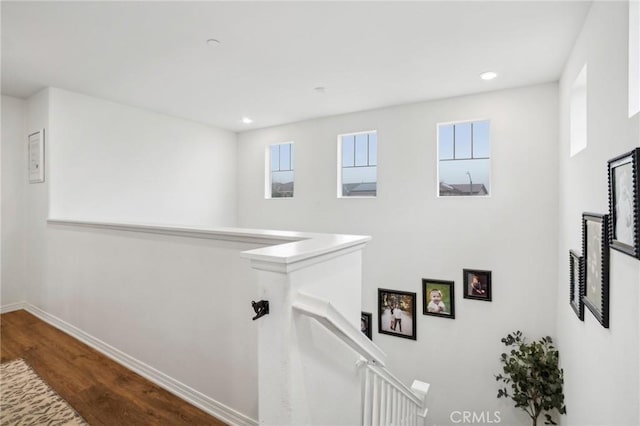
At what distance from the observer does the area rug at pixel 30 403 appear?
184 cm

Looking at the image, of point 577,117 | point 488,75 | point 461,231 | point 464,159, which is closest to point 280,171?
point 464,159

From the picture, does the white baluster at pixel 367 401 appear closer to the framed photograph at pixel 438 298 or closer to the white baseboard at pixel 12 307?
the framed photograph at pixel 438 298

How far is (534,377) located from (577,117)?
238cm

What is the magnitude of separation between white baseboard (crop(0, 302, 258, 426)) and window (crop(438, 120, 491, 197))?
10.7 feet

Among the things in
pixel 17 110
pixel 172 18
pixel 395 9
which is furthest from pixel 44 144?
pixel 395 9

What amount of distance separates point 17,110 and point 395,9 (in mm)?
4488

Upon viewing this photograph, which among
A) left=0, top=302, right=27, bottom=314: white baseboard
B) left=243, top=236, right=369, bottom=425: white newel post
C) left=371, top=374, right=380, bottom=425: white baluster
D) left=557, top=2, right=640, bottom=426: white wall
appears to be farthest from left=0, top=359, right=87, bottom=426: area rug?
left=557, top=2, right=640, bottom=426: white wall

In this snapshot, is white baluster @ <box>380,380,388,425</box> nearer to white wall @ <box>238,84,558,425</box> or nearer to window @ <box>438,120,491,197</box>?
white wall @ <box>238,84,558,425</box>

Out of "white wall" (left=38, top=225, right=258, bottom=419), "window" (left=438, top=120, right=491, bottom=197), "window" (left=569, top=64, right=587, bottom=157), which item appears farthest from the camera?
"window" (left=438, top=120, right=491, bottom=197)

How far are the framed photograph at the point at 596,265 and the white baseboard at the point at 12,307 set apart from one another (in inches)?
220

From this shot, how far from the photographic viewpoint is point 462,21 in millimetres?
2240

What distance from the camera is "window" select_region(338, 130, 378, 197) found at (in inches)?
176

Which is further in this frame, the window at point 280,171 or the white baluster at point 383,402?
the window at point 280,171

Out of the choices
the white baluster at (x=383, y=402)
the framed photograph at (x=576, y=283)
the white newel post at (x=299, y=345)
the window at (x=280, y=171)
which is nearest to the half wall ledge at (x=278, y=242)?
the white newel post at (x=299, y=345)
